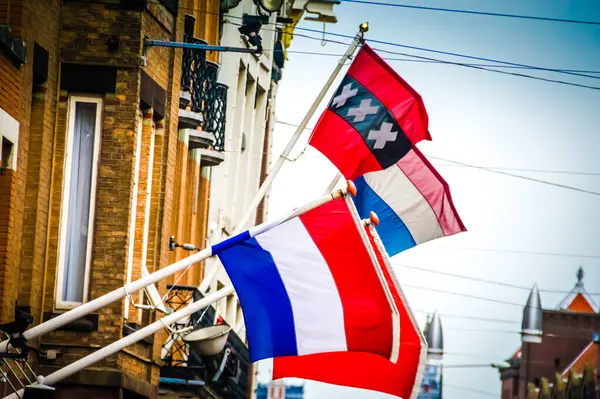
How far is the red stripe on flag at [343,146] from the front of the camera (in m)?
24.7

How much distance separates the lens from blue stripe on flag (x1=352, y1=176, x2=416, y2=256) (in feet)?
85.4

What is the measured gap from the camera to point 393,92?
25.0 metres

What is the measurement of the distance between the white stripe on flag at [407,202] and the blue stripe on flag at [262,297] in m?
7.57

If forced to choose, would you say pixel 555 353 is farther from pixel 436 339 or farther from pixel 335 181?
pixel 335 181

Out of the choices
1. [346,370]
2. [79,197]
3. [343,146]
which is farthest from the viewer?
[343,146]

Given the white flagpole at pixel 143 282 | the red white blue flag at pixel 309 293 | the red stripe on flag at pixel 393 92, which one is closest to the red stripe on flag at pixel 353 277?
the red white blue flag at pixel 309 293

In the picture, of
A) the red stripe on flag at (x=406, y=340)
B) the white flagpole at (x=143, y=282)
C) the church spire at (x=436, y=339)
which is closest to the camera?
the white flagpole at (x=143, y=282)

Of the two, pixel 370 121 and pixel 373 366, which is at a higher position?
pixel 370 121

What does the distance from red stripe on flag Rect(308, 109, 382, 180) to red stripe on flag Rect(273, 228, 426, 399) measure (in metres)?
4.21

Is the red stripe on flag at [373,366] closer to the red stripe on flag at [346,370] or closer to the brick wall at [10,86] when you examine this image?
the red stripe on flag at [346,370]

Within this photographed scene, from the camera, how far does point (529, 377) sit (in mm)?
128250

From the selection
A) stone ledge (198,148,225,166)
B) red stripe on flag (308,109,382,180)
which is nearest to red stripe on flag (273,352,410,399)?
red stripe on flag (308,109,382,180)

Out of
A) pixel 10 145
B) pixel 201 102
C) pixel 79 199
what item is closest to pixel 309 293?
pixel 10 145

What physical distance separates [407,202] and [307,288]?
→ 7683 millimetres
